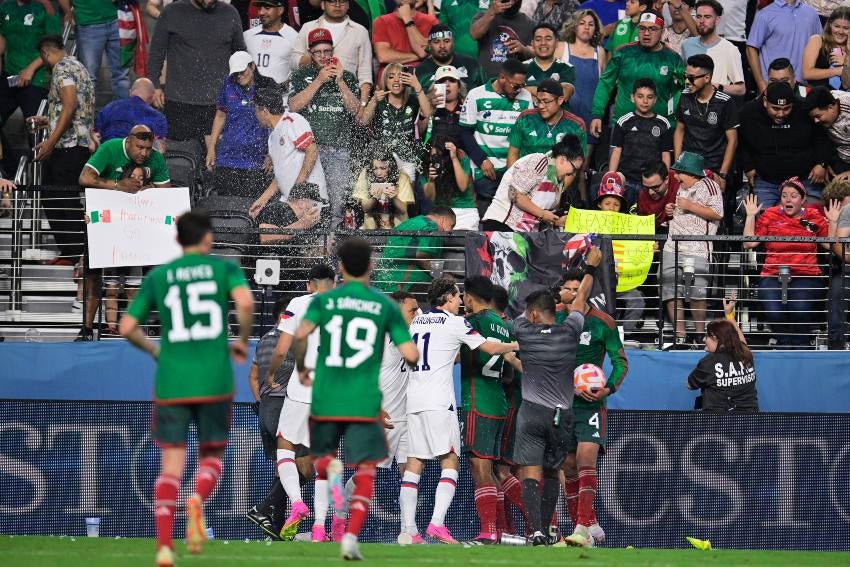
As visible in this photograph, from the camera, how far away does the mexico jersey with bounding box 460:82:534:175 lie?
17391 millimetres

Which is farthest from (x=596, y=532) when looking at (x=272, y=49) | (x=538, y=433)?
(x=272, y=49)

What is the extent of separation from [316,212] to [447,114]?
194 centimetres

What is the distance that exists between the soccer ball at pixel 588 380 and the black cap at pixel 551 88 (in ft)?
15.5

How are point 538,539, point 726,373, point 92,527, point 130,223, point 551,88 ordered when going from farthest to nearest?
point 551,88 → point 130,223 → point 726,373 → point 92,527 → point 538,539

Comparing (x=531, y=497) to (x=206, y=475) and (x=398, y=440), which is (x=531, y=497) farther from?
(x=206, y=475)

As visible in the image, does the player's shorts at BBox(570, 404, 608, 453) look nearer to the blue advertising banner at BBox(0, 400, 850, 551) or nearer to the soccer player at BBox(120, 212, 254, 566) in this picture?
the blue advertising banner at BBox(0, 400, 850, 551)

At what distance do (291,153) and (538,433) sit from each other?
5.97m

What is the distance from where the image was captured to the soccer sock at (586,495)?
12859 mm

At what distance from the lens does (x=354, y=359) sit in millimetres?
9500

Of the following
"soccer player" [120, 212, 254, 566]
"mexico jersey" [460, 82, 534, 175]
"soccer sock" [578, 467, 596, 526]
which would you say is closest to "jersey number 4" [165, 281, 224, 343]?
"soccer player" [120, 212, 254, 566]

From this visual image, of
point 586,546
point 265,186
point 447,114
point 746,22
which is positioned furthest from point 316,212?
point 746,22

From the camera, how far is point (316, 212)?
16.9m

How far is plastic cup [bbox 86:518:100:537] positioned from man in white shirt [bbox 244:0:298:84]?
254 inches

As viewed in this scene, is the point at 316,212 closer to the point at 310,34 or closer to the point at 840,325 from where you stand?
the point at 310,34
